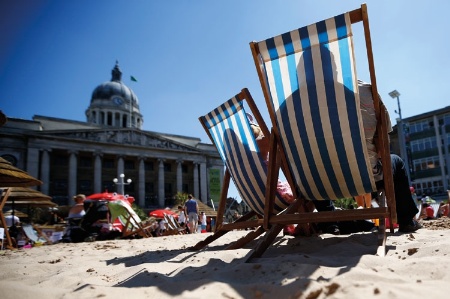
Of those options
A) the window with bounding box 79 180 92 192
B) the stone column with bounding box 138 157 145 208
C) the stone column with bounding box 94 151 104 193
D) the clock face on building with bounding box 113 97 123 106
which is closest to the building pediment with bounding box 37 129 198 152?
the stone column with bounding box 94 151 104 193

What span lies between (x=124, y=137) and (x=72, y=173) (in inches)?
300

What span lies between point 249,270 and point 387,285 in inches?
27.9

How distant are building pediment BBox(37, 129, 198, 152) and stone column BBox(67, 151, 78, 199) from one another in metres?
2.09

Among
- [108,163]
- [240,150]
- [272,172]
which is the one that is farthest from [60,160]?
[272,172]

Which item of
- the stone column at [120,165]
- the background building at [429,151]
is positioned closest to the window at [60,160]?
the stone column at [120,165]

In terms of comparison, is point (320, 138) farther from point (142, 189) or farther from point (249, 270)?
point (142, 189)

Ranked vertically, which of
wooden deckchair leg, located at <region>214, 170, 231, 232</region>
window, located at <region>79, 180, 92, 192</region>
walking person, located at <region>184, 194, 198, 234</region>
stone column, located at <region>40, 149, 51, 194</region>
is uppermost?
stone column, located at <region>40, 149, 51, 194</region>

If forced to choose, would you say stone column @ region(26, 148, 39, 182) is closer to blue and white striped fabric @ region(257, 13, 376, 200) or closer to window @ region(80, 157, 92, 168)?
window @ region(80, 157, 92, 168)

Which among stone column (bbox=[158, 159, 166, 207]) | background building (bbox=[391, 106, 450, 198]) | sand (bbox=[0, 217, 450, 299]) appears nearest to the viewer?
sand (bbox=[0, 217, 450, 299])

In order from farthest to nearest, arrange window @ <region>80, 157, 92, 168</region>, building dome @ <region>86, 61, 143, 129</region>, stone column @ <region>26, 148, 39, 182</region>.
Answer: building dome @ <region>86, 61, 143, 129</region>, window @ <region>80, 157, 92, 168</region>, stone column @ <region>26, 148, 39, 182</region>

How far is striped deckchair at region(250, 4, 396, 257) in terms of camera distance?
214cm

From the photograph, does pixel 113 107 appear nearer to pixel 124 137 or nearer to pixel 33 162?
pixel 124 137

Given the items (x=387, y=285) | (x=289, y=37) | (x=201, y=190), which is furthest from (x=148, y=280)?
(x=201, y=190)

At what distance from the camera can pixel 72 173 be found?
122 feet
